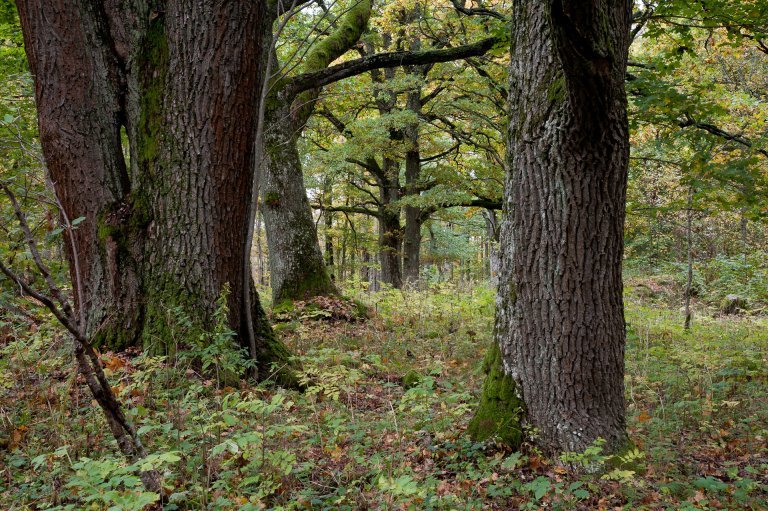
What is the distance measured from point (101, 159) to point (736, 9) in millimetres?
7162

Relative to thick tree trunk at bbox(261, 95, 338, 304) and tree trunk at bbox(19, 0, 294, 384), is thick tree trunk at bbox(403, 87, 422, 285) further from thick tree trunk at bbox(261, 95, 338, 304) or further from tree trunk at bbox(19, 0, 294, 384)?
tree trunk at bbox(19, 0, 294, 384)

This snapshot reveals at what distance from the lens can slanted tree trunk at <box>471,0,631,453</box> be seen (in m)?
3.11

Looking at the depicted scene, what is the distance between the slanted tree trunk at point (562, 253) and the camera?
311 centimetres

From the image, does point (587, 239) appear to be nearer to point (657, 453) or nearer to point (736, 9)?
point (657, 453)

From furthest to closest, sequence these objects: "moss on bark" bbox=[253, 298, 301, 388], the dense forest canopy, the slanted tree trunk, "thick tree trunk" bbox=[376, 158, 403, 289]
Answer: "thick tree trunk" bbox=[376, 158, 403, 289] → "moss on bark" bbox=[253, 298, 301, 388] → the slanted tree trunk → the dense forest canopy

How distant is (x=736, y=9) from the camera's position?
5477mm

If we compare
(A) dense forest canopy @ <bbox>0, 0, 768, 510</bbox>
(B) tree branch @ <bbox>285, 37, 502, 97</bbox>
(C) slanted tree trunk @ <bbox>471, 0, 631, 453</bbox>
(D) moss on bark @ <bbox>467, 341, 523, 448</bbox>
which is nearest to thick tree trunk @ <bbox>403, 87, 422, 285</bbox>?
(B) tree branch @ <bbox>285, 37, 502, 97</bbox>

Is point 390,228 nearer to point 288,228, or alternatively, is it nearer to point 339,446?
point 288,228

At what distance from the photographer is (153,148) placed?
4367 mm

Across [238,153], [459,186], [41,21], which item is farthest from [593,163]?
[459,186]

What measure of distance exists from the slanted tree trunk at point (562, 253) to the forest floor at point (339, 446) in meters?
0.25

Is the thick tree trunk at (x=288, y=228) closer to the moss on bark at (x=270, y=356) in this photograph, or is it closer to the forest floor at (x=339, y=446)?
the moss on bark at (x=270, y=356)

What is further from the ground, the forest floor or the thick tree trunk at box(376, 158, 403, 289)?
the thick tree trunk at box(376, 158, 403, 289)

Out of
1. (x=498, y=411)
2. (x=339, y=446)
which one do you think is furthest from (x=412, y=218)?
(x=339, y=446)
